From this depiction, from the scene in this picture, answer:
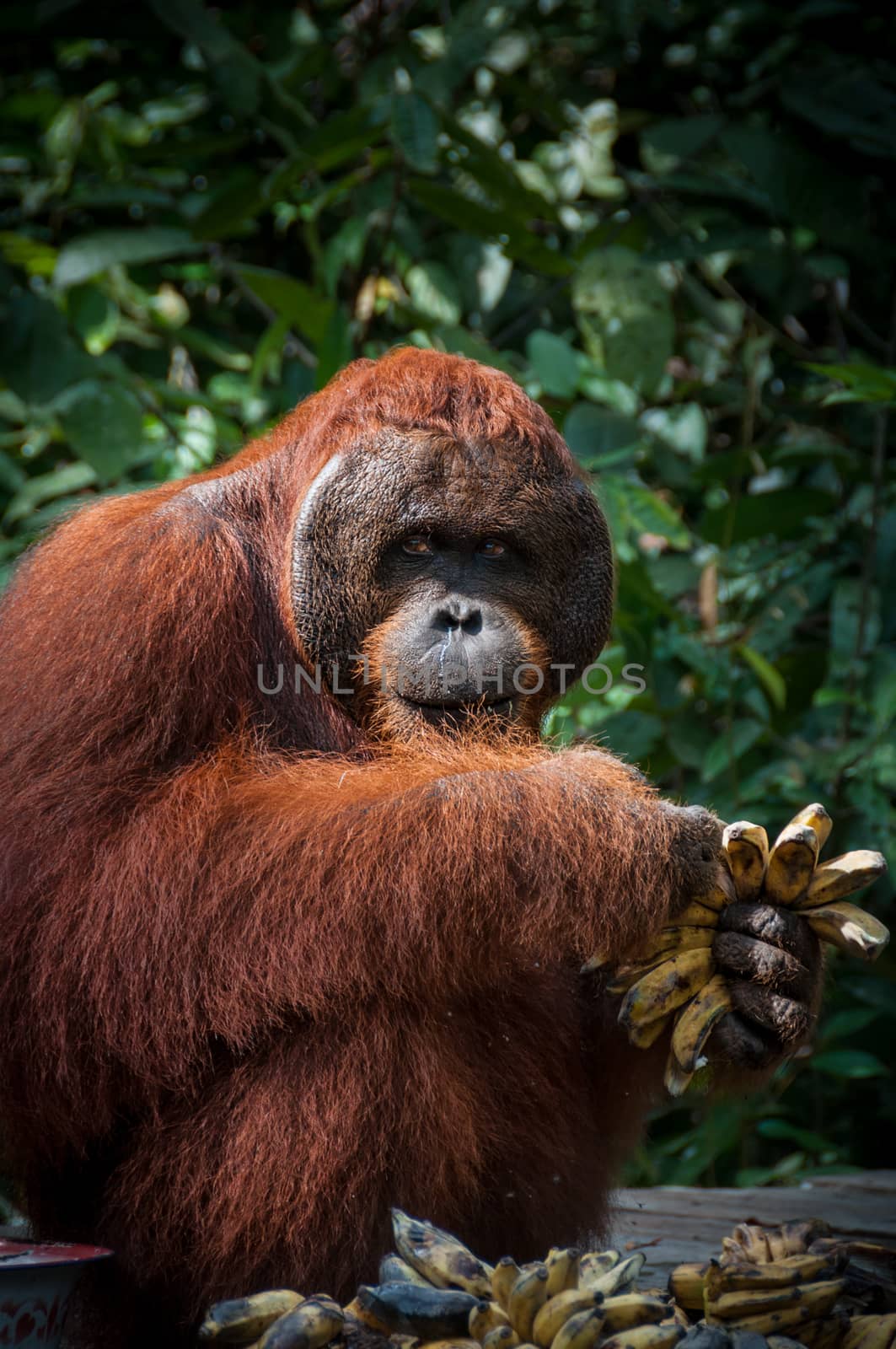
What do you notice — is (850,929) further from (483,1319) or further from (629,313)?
(629,313)

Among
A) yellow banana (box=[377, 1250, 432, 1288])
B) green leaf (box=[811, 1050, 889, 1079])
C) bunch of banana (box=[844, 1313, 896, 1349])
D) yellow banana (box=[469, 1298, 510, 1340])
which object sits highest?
yellow banana (box=[469, 1298, 510, 1340])

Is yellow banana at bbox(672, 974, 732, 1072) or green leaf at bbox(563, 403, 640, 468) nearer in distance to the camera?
yellow banana at bbox(672, 974, 732, 1072)

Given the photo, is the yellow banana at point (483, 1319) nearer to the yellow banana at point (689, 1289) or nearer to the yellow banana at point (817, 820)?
the yellow banana at point (689, 1289)

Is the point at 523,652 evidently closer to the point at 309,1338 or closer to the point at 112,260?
the point at 309,1338

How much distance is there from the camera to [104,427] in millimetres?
4570

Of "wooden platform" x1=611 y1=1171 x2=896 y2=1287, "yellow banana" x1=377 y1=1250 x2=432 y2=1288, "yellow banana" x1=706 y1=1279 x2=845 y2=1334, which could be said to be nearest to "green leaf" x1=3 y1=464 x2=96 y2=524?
"wooden platform" x1=611 y1=1171 x2=896 y2=1287

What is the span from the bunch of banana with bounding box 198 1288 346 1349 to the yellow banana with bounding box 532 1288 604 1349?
29 cm

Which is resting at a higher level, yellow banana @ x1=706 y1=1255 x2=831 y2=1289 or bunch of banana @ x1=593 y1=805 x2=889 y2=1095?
bunch of banana @ x1=593 y1=805 x2=889 y2=1095

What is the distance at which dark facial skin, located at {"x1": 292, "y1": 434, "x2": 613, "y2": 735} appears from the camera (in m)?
2.54

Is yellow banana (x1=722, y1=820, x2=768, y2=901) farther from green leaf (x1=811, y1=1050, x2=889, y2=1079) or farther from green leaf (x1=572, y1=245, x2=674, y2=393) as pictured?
green leaf (x1=572, y1=245, x2=674, y2=393)

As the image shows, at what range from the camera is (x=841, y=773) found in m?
4.56

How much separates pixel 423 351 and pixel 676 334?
10.4ft

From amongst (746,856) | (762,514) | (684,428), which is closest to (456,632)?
(746,856)

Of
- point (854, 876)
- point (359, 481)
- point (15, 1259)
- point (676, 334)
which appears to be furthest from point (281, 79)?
point (15, 1259)
